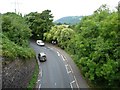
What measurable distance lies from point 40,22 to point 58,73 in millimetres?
24245

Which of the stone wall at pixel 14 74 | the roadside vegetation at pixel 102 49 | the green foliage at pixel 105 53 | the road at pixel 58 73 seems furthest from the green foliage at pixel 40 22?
the stone wall at pixel 14 74

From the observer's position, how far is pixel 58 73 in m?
32.1

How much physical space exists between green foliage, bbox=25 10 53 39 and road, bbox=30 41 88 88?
1228 cm

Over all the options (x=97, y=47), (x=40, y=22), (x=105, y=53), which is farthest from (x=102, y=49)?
(x=40, y=22)

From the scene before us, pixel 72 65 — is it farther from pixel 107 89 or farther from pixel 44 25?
pixel 44 25

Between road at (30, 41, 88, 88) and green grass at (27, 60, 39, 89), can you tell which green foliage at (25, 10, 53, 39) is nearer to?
road at (30, 41, 88, 88)

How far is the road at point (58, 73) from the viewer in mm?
27794

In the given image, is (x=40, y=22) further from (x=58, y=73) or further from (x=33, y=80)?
(x=33, y=80)

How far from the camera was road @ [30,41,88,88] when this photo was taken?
91.2 feet

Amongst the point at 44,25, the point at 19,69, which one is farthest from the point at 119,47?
the point at 44,25

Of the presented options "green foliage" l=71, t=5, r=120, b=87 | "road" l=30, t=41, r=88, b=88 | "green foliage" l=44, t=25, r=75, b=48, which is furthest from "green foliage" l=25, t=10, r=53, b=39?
"green foliage" l=71, t=5, r=120, b=87

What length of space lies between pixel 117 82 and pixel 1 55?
9263 millimetres

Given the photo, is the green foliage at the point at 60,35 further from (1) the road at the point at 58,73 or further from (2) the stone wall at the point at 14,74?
(2) the stone wall at the point at 14,74

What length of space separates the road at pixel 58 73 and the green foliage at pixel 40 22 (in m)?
12.3
